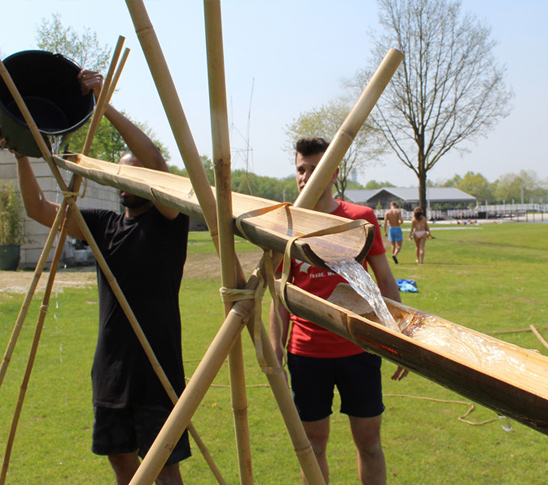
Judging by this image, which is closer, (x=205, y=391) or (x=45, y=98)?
(x=205, y=391)

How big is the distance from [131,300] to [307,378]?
1.13 m

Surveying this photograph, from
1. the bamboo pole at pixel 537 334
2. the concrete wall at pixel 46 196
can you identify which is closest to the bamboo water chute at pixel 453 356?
the bamboo pole at pixel 537 334

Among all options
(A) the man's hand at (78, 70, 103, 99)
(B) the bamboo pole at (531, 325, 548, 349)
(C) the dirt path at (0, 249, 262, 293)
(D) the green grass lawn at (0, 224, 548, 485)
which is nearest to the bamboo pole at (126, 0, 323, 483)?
(A) the man's hand at (78, 70, 103, 99)

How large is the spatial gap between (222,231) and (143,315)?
1.32 m

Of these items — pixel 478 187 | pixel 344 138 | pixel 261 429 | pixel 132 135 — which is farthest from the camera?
pixel 478 187

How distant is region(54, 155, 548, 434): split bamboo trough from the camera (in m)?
1.01

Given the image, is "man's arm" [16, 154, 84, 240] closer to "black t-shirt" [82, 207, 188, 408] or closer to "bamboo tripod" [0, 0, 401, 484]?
"black t-shirt" [82, 207, 188, 408]

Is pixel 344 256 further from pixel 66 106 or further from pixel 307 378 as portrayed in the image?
pixel 66 106

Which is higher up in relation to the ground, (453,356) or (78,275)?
(453,356)

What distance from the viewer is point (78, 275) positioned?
14.4m

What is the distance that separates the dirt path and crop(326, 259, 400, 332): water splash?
10.2m

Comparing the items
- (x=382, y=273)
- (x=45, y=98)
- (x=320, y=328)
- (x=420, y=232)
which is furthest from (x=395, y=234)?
(x=45, y=98)

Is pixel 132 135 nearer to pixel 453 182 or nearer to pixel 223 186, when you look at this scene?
pixel 223 186

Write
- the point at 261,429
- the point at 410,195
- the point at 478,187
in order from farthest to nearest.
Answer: the point at 478,187 < the point at 410,195 < the point at 261,429
